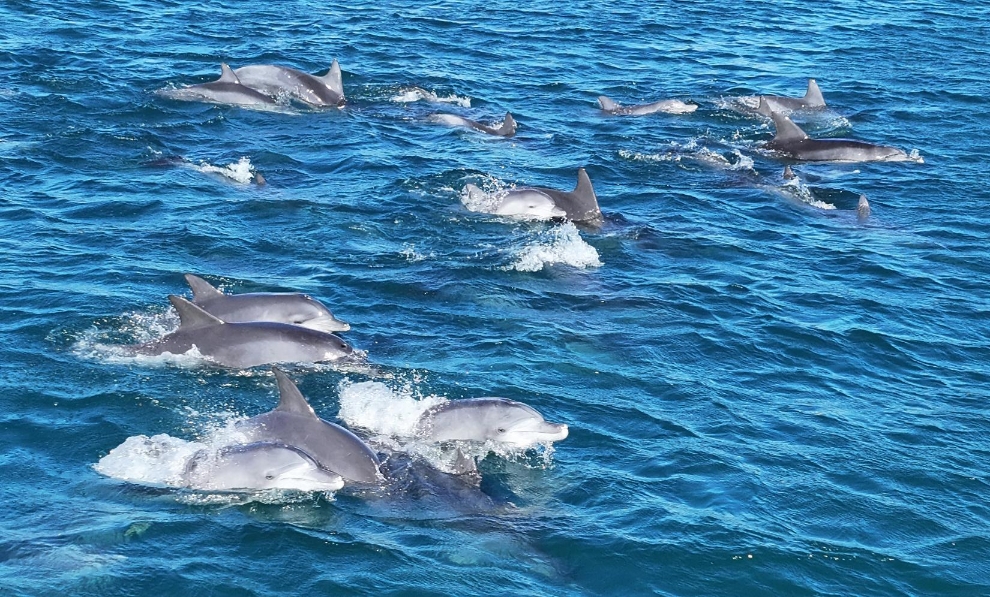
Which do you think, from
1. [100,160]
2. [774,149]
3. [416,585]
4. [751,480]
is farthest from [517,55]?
[416,585]

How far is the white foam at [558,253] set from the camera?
20.1 metres

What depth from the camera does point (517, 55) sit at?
114 ft

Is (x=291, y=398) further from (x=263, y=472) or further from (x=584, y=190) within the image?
(x=584, y=190)

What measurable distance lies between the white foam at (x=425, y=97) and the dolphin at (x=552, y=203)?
25.2 ft

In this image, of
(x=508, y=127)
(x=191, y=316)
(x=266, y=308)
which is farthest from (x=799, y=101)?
(x=191, y=316)

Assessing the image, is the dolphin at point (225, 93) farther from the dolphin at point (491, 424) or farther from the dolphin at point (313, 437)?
the dolphin at point (313, 437)

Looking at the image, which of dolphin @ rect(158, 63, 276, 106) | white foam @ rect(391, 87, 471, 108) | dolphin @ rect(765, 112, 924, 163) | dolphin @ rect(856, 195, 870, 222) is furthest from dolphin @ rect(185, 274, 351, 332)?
white foam @ rect(391, 87, 471, 108)

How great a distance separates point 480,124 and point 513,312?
1030 cm

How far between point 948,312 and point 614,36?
19.9 meters

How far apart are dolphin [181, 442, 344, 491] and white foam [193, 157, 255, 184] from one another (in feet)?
36.9

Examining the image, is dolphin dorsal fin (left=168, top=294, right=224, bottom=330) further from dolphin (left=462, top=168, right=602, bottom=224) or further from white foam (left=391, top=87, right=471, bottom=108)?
white foam (left=391, top=87, right=471, bottom=108)

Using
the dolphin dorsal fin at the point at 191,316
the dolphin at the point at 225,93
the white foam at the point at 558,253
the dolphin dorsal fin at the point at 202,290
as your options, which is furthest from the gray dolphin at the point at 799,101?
the dolphin dorsal fin at the point at 191,316

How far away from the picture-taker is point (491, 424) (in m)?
14.2

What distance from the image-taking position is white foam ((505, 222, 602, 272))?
65.9ft
